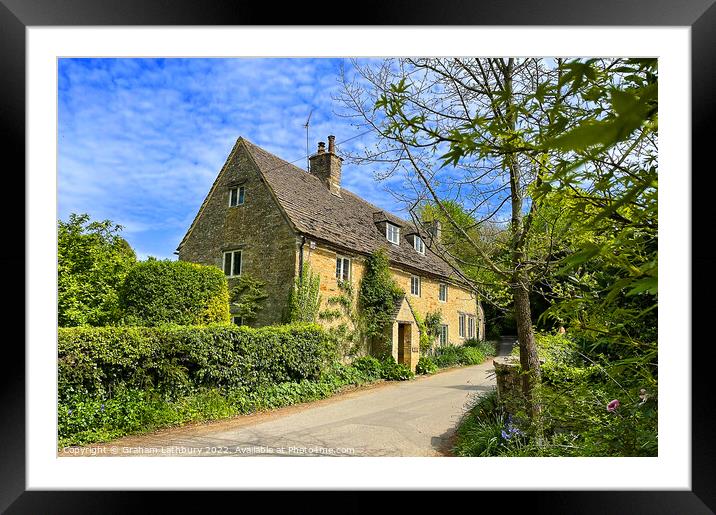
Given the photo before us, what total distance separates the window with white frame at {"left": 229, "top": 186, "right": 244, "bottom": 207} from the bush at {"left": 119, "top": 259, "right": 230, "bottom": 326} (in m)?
2.37

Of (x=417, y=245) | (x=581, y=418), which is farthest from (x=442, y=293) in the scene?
(x=581, y=418)

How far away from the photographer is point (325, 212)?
1149cm

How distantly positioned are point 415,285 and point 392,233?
173cm

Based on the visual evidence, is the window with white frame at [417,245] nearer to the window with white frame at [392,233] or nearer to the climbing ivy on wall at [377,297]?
the window with white frame at [392,233]

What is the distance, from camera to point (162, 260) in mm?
9008

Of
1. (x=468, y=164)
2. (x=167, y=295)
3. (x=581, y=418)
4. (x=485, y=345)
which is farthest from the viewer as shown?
(x=485, y=345)

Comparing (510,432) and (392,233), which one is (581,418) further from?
(392,233)

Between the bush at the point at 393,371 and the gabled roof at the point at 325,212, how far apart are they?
8.19 ft

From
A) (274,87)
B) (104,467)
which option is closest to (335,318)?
(274,87)

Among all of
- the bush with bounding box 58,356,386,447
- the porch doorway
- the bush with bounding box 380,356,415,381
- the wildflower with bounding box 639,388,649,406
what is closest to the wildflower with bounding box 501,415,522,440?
the wildflower with bounding box 639,388,649,406

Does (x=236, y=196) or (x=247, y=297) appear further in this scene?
(x=236, y=196)

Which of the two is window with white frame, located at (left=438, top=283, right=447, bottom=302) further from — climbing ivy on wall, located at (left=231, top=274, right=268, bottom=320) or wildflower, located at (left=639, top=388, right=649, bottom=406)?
wildflower, located at (left=639, top=388, right=649, bottom=406)

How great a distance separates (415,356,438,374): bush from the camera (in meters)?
12.4
